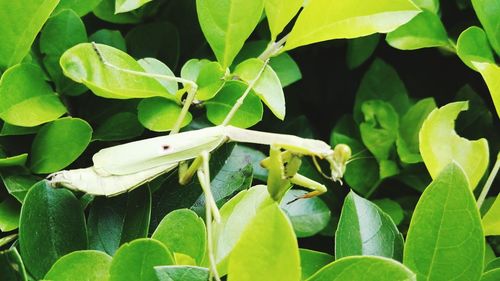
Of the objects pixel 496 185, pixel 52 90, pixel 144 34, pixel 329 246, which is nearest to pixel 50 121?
pixel 52 90

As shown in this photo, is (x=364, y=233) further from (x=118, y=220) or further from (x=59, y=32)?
(x=59, y=32)

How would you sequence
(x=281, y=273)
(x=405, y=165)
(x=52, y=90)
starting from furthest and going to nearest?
(x=405, y=165) < (x=52, y=90) < (x=281, y=273)

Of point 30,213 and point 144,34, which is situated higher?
point 144,34

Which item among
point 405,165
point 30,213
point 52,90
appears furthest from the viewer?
point 405,165

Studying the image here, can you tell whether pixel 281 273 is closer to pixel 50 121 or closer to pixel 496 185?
pixel 50 121

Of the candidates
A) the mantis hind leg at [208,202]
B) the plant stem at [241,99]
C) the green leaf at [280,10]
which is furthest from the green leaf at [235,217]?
the green leaf at [280,10]
